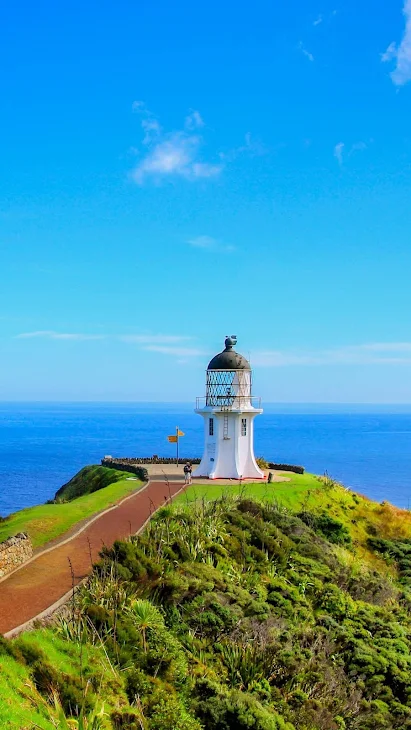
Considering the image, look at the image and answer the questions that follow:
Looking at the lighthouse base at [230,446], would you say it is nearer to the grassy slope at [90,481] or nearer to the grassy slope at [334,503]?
the grassy slope at [334,503]

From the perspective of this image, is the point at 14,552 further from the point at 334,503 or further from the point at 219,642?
the point at 334,503

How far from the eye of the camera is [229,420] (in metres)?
32.7

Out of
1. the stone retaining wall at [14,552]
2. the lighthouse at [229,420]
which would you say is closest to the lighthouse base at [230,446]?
the lighthouse at [229,420]

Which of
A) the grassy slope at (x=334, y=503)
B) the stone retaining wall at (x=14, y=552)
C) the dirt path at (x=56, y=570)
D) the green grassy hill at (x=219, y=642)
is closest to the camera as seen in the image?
the green grassy hill at (x=219, y=642)

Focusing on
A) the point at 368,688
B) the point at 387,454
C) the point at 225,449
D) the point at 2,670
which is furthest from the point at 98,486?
the point at 387,454

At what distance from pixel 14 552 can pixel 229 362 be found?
19.4 metres

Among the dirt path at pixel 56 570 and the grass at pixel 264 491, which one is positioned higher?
A: the grass at pixel 264 491

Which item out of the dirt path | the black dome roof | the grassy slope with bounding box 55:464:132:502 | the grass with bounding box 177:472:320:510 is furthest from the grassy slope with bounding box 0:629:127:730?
the black dome roof

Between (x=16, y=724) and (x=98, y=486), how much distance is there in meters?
26.9

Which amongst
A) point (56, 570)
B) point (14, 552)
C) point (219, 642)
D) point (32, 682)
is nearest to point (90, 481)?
point (14, 552)

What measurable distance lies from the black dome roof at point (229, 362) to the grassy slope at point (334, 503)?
661cm

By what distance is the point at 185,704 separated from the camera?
35.7 feet

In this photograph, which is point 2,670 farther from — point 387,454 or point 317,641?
point 387,454

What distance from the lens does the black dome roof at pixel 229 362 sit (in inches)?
1307
